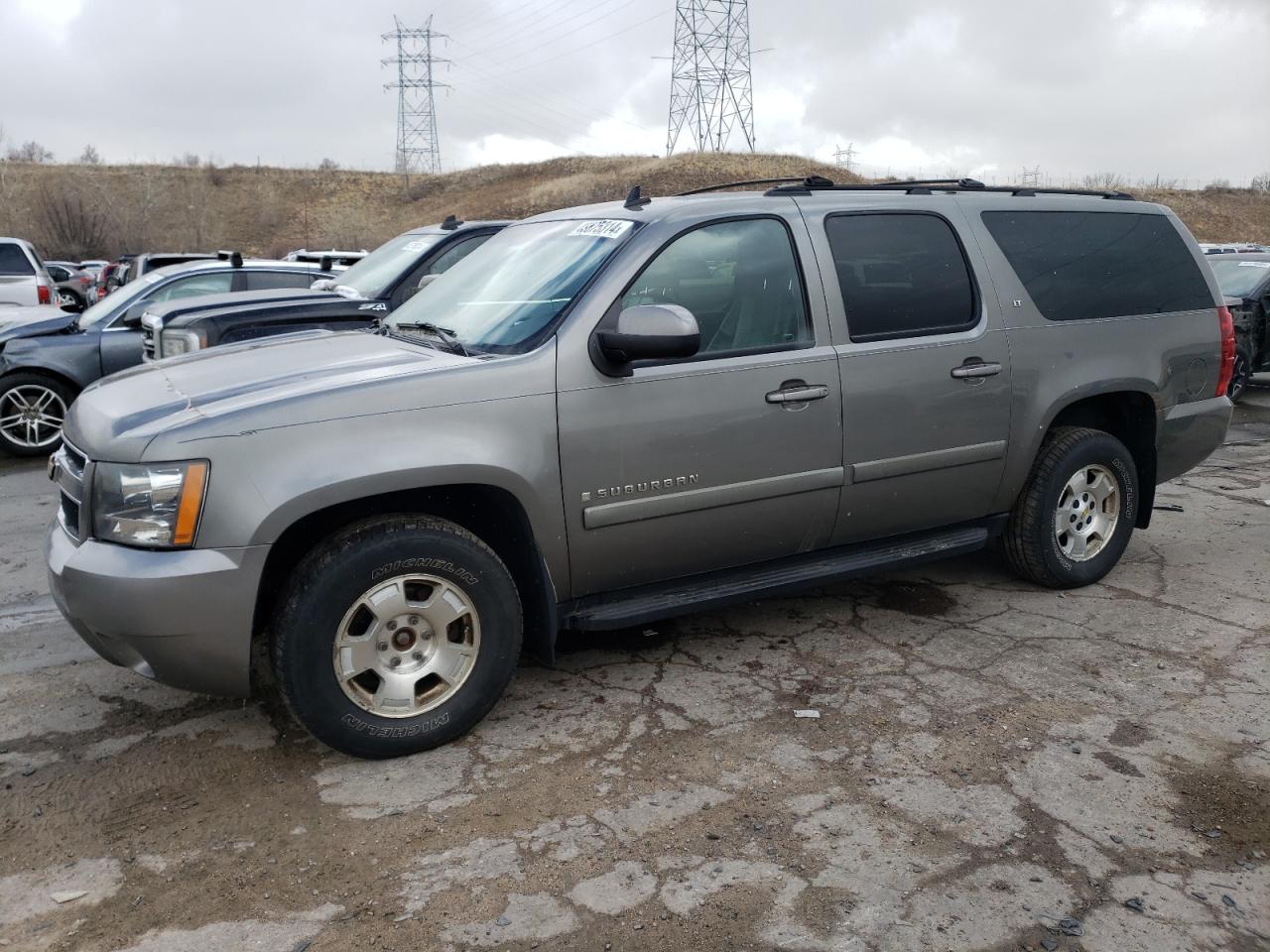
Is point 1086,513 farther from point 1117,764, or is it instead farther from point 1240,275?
point 1240,275

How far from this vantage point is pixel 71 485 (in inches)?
139

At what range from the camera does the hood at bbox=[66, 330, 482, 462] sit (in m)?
3.27

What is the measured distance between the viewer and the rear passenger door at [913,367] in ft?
14.0

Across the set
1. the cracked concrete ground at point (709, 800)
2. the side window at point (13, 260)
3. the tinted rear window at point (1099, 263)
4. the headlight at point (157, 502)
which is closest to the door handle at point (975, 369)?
the tinted rear window at point (1099, 263)

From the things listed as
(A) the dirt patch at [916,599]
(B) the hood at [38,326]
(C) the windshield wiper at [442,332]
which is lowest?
(A) the dirt patch at [916,599]

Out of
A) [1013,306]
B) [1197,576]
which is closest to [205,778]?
[1013,306]

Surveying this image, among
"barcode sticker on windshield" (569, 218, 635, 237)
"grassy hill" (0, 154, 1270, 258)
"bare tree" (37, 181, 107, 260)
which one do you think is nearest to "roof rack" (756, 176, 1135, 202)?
"barcode sticker on windshield" (569, 218, 635, 237)

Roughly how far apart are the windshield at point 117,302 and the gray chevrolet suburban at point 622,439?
6.12 metres

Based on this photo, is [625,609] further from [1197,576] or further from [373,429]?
[1197,576]

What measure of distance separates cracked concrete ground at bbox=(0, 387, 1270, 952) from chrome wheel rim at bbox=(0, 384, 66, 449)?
4679 millimetres

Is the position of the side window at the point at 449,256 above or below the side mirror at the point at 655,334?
above

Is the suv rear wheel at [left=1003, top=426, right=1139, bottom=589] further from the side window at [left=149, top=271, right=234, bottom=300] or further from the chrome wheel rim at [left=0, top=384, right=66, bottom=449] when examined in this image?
the side window at [left=149, top=271, right=234, bottom=300]

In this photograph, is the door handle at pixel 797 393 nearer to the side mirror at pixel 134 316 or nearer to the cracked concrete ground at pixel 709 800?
the cracked concrete ground at pixel 709 800

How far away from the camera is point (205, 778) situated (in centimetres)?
347
